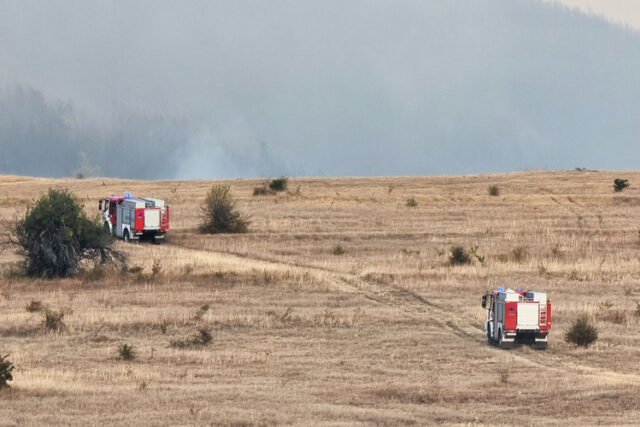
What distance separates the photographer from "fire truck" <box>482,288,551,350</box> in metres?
33.5

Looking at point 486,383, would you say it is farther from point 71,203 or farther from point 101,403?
point 71,203

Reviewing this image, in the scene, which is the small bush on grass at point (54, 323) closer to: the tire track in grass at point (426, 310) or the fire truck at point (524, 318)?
the tire track in grass at point (426, 310)

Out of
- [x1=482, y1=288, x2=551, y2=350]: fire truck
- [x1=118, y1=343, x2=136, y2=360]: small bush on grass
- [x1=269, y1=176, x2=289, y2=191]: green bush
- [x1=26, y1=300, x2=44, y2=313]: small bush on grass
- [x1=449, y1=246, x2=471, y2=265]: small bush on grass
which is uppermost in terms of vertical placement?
[x1=269, y1=176, x2=289, y2=191]: green bush

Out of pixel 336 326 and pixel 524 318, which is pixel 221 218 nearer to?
pixel 336 326

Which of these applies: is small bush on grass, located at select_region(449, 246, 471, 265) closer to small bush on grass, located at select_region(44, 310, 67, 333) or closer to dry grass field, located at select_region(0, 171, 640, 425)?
dry grass field, located at select_region(0, 171, 640, 425)

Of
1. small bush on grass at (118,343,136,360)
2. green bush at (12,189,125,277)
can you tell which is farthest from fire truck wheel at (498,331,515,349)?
green bush at (12,189,125,277)

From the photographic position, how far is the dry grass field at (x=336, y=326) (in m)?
25.2

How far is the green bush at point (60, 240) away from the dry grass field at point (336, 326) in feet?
5.98

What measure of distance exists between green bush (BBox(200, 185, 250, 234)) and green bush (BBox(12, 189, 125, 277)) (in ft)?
50.1

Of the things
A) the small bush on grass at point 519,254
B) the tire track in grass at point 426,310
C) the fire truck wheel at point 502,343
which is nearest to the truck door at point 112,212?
the tire track in grass at point 426,310

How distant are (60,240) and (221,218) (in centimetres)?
1899

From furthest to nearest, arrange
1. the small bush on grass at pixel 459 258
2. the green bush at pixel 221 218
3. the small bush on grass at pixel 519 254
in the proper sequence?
the green bush at pixel 221 218
the small bush on grass at pixel 519 254
the small bush on grass at pixel 459 258

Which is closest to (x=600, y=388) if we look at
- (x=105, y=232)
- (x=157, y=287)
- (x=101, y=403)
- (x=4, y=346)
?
(x=101, y=403)

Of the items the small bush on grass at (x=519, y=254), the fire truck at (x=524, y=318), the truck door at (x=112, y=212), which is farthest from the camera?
the truck door at (x=112, y=212)
